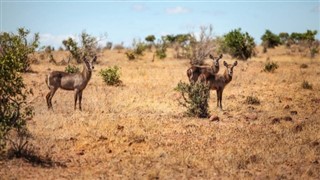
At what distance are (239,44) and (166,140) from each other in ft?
84.3

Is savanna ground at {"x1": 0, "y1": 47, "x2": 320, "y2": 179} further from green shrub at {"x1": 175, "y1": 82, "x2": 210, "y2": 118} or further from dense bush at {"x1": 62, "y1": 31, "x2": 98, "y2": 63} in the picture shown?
dense bush at {"x1": 62, "y1": 31, "x2": 98, "y2": 63}

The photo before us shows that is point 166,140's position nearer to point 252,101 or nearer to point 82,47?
point 252,101

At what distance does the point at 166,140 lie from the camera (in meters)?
11.2

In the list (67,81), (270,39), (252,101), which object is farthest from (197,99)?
(270,39)

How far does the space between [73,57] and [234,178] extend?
24.9 metres

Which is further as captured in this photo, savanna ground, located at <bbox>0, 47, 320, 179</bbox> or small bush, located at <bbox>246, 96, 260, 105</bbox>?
small bush, located at <bbox>246, 96, 260, 105</bbox>

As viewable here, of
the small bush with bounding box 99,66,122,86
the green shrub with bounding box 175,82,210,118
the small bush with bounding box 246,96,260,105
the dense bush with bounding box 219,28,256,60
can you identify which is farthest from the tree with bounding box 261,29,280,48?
the green shrub with bounding box 175,82,210,118

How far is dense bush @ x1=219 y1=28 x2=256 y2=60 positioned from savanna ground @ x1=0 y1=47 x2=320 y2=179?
669 inches

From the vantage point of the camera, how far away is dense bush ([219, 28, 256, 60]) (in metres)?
35.5

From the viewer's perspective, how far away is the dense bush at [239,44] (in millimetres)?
35469

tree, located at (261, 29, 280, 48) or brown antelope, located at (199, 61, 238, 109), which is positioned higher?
tree, located at (261, 29, 280, 48)

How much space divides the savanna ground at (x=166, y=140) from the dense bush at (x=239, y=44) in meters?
17.0

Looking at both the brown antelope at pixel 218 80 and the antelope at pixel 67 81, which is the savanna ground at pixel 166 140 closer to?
the brown antelope at pixel 218 80

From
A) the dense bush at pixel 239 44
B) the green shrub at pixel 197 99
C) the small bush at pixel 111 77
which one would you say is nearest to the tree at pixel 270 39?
the dense bush at pixel 239 44
